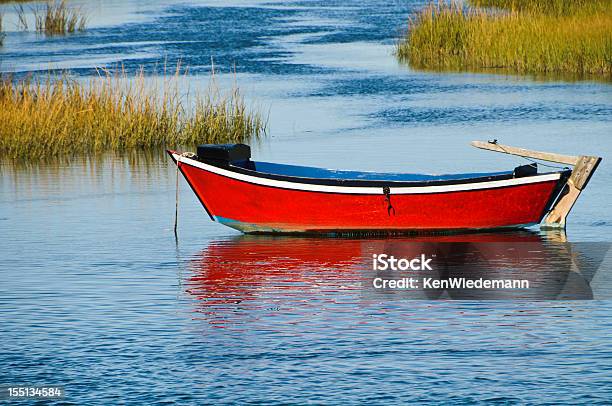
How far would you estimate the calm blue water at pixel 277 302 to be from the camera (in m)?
11.4

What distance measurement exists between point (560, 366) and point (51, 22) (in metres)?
46.4

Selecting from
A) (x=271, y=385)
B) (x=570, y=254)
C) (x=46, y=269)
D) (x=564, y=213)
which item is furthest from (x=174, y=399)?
(x=564, y=213)

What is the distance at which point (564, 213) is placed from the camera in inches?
698

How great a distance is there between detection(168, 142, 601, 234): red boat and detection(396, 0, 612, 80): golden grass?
18.9 m

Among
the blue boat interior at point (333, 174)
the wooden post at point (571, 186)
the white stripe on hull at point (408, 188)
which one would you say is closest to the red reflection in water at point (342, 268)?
the wooden post at point (571, 186)

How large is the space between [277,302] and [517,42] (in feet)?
83.3

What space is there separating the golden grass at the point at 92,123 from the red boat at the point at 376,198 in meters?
7.02

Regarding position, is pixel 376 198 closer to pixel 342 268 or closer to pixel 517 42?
pixel 342 268

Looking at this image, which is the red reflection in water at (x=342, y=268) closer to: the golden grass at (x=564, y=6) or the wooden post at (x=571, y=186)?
the wooden post at (x=571, y=186)

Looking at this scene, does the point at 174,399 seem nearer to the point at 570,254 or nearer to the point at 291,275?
the point at 291,275

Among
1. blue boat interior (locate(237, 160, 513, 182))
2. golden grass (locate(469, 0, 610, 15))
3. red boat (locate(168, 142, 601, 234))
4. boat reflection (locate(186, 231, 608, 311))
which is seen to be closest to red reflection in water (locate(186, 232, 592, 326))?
boat reflection (locate(186, 231, 608, 311))

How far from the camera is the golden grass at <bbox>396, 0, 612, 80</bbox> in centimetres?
3616

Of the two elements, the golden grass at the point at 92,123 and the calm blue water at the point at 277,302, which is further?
the golden grass at the point at 92,123

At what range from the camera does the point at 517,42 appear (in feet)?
125
